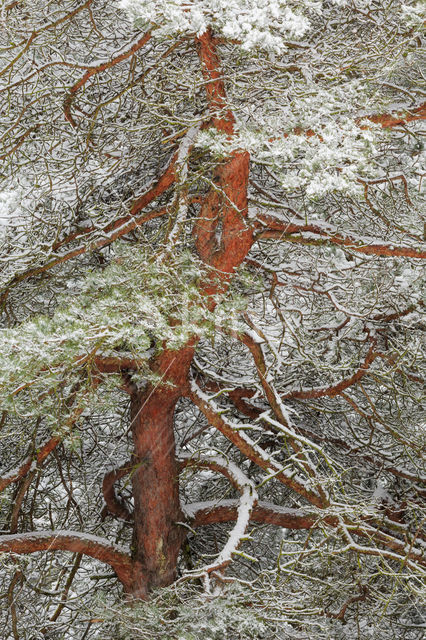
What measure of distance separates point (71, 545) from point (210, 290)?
2367mm

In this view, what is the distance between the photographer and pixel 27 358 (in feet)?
11.7

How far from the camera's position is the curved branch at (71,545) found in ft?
18.4

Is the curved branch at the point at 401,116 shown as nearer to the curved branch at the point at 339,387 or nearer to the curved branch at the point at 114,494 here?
the curved branch at the point at 339,387

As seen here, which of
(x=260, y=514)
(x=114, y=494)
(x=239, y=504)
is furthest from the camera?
(x=114, y=494)

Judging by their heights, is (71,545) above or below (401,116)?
below

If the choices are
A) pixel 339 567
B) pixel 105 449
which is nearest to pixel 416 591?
pixel 339 567

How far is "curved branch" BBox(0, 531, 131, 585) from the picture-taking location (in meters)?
5.60

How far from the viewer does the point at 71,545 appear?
229 inches

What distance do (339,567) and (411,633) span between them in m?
2.06

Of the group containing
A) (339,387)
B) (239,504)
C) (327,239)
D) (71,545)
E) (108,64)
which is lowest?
(71,545)

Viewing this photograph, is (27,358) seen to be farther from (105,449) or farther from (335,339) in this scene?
(105,449)

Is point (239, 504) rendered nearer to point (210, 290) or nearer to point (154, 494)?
point (154, 494)

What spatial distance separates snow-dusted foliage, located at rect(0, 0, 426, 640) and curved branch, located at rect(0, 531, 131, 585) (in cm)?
2

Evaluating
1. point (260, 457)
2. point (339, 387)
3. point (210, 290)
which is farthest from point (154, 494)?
point (210, 290)
